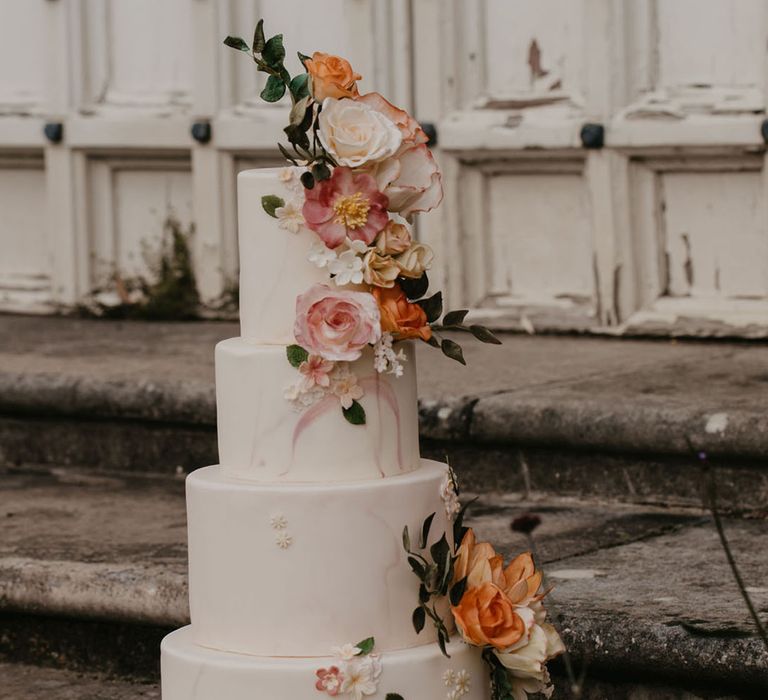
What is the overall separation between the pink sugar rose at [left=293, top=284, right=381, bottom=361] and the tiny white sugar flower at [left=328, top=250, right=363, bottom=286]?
0.02 m

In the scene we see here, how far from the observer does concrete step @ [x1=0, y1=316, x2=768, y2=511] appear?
10.6 ft

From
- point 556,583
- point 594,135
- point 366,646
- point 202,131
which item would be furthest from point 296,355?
point 202,131

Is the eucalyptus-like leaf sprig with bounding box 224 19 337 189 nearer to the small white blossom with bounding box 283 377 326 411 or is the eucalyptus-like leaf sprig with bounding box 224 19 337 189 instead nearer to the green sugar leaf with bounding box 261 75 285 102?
the green sugar leaf with bounding box 261 75 285 102

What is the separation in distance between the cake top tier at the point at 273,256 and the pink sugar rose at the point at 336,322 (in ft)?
0.14

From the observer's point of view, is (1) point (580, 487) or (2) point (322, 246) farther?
(1) point (580, 487)

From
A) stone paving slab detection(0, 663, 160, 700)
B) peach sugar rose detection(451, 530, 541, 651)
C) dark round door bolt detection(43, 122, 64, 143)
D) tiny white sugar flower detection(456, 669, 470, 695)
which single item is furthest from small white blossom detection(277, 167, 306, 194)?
dark round door bolt detection(43, 122, 64, 143)

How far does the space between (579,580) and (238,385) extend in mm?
744

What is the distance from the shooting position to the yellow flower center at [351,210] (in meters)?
Result: 2.18

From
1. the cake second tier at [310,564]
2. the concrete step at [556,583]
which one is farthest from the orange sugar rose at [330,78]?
the concrete step at [556,583]

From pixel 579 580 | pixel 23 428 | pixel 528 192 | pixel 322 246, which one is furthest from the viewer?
pixel 528 192

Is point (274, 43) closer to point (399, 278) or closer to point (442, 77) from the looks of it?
point (399, 278)

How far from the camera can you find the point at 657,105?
13.6 feet

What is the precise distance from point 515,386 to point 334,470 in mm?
1444

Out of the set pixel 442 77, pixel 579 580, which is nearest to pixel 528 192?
pixel 442 77
